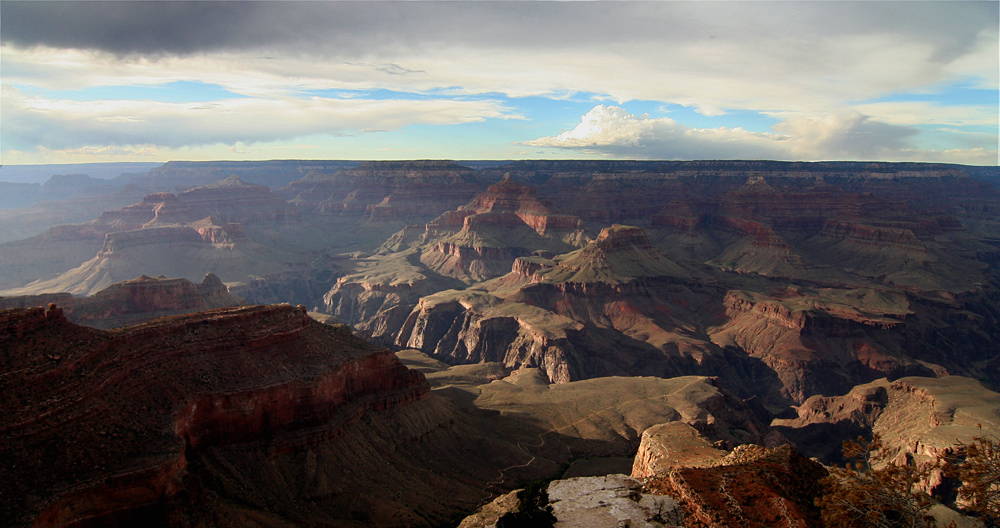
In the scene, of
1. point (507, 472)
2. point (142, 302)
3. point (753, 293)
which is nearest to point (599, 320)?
point (753, 293)

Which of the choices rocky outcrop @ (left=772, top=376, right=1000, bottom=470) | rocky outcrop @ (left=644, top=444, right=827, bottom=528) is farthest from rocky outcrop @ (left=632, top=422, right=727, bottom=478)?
rocky outcrop @ (left=772, top=376, right=1000, bottom=470)

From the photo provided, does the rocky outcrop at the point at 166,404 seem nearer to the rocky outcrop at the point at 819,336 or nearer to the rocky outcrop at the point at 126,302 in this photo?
the rocky outcrop at the point at 126,302

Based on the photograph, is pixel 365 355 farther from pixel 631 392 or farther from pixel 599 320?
pixel 599 320

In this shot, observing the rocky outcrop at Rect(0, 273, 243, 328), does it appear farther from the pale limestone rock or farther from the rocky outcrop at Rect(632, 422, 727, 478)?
the pale limestone rock

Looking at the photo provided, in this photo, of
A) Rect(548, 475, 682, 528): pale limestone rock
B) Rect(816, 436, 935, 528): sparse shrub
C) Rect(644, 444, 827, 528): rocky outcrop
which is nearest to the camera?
Rect(816, 436, 935, 528): sparse shrub

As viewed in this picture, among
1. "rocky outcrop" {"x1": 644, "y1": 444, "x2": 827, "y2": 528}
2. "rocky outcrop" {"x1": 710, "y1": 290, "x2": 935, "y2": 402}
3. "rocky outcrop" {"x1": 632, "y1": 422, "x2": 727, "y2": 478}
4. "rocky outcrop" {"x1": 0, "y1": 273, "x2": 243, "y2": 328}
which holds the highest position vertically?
"rocky outcrop" {"x1": 644, "y1": 444, "x2": 827, "y2": 528}

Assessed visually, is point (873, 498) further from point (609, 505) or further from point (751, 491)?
point (609, 505)

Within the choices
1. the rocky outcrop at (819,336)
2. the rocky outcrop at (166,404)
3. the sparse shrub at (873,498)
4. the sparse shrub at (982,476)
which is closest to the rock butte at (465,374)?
the rocky outcrop at (166,404)
